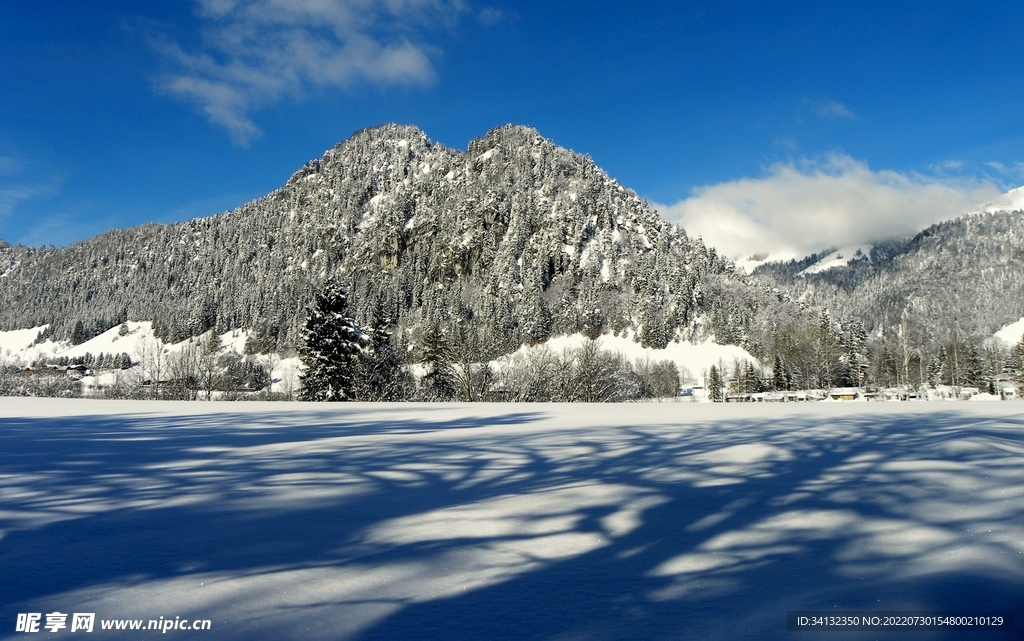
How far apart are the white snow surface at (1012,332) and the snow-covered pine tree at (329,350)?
655ft

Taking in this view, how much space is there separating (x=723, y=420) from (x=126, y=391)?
54857 millimetres

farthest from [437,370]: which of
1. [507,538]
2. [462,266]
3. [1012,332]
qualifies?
→ [1012,332]

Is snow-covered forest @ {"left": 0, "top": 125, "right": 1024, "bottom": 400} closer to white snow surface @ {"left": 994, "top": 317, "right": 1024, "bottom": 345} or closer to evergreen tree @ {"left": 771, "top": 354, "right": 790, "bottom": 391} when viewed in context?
evergreen tree @ {"left": 771, "top": 354, "right": 790, "bottom": 391}

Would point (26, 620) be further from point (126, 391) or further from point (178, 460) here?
point (126, 391)

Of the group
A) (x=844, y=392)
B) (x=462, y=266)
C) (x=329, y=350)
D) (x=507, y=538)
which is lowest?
(x=844, y=392)

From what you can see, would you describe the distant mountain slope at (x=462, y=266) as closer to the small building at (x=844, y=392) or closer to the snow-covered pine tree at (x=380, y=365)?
the small building at (x=844, y=392)

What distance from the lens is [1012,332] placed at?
165 m

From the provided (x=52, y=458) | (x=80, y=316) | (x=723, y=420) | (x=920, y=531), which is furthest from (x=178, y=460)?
(x=80, y=316)

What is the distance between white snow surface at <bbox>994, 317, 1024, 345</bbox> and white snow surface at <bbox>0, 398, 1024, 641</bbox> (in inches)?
8195

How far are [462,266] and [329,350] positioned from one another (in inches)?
4729

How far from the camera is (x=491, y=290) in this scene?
13938 cm

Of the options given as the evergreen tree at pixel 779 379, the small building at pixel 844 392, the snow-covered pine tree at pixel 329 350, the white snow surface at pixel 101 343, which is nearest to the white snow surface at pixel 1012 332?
the small building at pixel 844 392

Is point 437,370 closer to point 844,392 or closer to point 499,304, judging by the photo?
point 844,392

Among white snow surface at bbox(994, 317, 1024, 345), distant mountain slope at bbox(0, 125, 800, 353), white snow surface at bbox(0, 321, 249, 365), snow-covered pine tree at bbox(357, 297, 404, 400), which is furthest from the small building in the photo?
white snow surface at bbox(0, 321, 249, 365)
